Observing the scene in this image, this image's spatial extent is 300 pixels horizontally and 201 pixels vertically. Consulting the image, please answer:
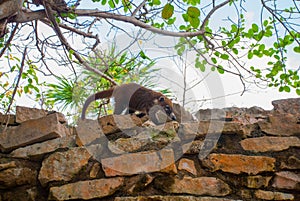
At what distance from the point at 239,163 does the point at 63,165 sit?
43.2 inches

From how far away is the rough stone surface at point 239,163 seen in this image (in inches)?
71.9

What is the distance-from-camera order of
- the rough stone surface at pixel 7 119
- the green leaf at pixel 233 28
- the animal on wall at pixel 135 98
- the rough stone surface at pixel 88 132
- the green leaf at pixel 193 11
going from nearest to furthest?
the green leaf at pixel 193 11
the rough stone surface at pixel 88 132
the rough stone surface at pixel 7 119
the green leaf at pixel 233 28
the animal on wall at pixel 135 98

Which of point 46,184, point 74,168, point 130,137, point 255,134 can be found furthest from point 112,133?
point 255,134

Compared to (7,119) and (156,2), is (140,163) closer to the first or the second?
(7,119)

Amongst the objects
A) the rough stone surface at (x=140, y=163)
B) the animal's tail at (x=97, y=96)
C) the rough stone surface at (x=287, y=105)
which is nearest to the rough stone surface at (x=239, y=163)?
the rough stone surface at (x=140, y=163)

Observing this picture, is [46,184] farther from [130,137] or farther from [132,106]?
[132,106]

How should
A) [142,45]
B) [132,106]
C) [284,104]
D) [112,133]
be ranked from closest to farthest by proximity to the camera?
[112,133] < [284,104] < [142,45] < [132,106]

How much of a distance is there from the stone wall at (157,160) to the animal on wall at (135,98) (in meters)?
1.40

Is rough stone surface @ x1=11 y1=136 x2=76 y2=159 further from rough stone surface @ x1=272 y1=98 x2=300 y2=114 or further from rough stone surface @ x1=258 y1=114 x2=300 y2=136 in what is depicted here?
rough stone surface @ x1=272 y1=98 x2=300 y2=114

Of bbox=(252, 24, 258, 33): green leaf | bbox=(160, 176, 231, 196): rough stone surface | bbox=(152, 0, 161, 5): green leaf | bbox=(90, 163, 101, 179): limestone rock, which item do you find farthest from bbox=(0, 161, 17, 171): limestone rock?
bbox=(252, 24, 258, 33): green leaf

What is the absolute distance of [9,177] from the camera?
199 cm

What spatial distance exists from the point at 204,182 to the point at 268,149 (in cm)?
45

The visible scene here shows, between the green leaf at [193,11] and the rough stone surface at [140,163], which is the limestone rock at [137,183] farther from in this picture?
the green leaf at [193,11]

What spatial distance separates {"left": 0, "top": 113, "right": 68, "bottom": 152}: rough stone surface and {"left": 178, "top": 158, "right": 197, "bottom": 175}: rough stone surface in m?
0.90
